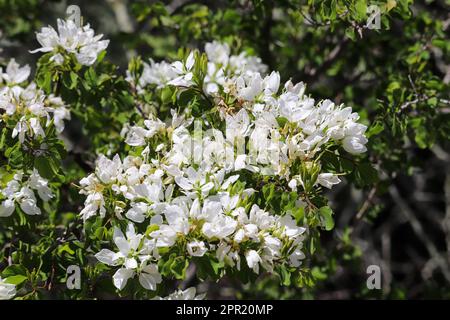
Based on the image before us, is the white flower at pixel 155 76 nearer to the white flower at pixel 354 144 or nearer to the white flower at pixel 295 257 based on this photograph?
the white flower at pixel 354 144

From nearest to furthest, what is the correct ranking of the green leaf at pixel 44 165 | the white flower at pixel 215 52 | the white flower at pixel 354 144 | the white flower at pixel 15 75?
the white flower at pixel 354 144, the green leaf at pixel 44 165, the white flower at pixel 15 75, the white flower at pixel 215 52

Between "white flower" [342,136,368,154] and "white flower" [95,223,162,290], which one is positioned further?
"white flower" [342,136,368,154]

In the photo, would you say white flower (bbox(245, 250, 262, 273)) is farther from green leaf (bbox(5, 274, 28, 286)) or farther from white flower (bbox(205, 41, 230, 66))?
white flower (bbox(205, 41, 230, 66))

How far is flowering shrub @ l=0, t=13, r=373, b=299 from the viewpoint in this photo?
1.92 metres

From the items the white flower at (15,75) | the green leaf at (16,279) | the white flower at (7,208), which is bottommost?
the green leaf at (16,279)

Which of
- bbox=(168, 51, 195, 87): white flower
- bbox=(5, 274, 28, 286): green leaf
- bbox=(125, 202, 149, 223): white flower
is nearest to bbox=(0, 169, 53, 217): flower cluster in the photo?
bbox=(5, 274, 28, 286): green leaf

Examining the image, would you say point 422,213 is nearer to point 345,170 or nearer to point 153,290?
point 345,170

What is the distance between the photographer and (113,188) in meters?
2.05

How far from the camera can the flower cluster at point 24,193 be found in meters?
2.24

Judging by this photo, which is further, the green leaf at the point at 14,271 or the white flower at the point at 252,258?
the green leaf at the point at 14,271

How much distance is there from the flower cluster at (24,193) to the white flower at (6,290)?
242mm

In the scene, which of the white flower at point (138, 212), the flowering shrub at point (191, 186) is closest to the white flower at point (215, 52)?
the flowering shrub at point (191, 186)

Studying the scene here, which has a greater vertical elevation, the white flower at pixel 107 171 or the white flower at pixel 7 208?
the white flower at pixel 107 171
